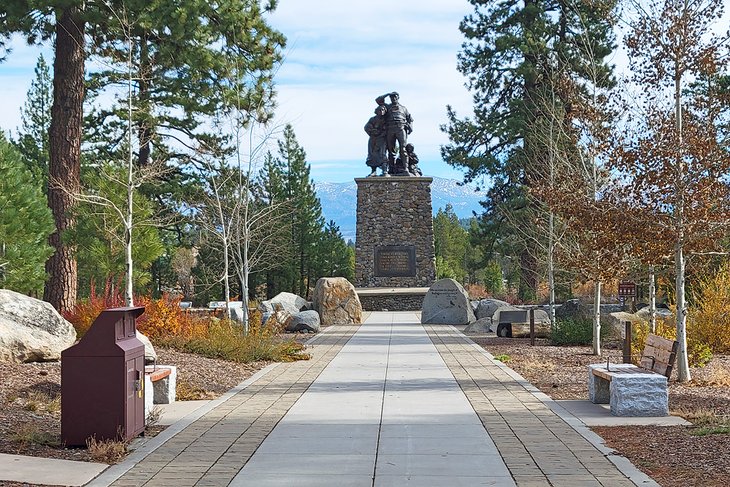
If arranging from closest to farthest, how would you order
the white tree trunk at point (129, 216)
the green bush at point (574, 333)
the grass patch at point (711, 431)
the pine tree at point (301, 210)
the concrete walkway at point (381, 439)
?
the concrete walkway at point (381, 439) < the grass patch at point (711, 431) < the white tree trunk at point (129, 216) < the green bush at point (574, 333) < the pine tree at point (301, 210)

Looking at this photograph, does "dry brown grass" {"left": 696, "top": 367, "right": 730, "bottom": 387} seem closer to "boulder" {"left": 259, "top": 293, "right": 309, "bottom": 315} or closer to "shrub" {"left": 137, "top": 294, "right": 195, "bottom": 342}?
"shrub" {"left": 137, "top": 294, "right": 195, "bottom": 342}

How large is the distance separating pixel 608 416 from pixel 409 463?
3.59 meters

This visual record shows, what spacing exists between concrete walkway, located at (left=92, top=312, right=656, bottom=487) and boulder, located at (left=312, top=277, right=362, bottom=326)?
49.4 ft

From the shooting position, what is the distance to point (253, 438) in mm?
8953

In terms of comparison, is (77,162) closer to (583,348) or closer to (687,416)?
(583,348)

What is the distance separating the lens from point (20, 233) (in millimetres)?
28234

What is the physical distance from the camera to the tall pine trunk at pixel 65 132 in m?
20.2

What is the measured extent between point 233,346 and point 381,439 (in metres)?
8.18

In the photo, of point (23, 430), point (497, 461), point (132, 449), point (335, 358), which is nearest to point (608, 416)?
point (497, 461)

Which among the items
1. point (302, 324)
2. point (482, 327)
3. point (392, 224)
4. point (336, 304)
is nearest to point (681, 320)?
point (482, 327)

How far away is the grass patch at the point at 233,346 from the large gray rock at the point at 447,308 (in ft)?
39.1

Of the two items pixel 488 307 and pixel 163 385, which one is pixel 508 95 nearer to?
pixel 488 307

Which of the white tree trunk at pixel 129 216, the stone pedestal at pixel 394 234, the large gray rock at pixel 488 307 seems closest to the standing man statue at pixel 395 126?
the stone pedestal at pixel 394 234

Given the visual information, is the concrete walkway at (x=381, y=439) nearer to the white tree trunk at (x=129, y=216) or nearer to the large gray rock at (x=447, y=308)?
the white tree trunk at (x=129, y=216)
